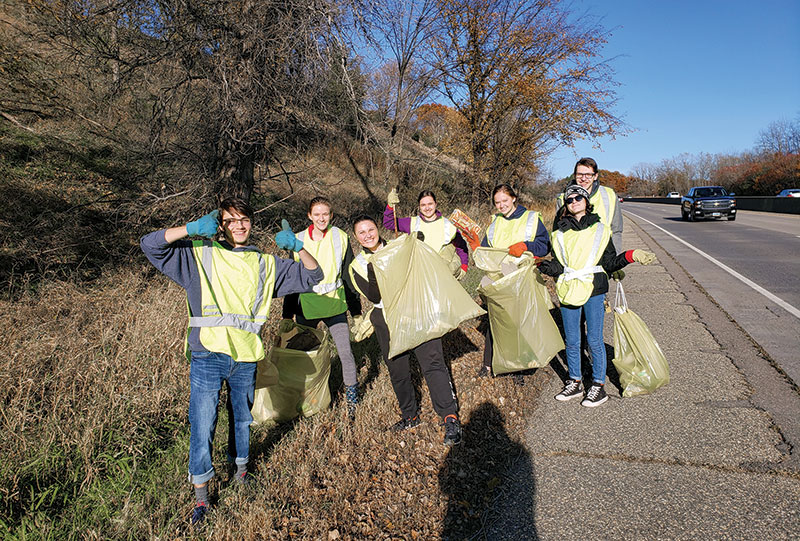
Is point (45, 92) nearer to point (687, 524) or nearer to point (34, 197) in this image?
point (34, 197)

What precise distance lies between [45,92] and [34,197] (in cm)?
199

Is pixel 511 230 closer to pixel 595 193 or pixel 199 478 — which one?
pixel 595 193

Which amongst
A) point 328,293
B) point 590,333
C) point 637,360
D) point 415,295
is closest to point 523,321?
point 590,333

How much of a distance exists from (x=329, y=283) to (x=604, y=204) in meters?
2.42

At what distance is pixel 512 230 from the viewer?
3916 millimetres

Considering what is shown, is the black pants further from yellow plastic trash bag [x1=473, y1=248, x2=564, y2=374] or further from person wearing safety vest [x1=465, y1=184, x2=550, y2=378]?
person wearing safety vest [x1=465, y1=184, x2=550, y2=378]

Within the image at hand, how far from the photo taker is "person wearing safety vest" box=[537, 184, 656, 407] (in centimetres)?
329

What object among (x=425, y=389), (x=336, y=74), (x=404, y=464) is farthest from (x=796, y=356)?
(x=336, y=74)

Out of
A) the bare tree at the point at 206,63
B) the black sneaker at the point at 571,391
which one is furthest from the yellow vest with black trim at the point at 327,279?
the bare tree at the point at 206,63

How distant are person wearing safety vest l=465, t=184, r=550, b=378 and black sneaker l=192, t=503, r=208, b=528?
243 centimetres

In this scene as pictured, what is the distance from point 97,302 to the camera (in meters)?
4.82

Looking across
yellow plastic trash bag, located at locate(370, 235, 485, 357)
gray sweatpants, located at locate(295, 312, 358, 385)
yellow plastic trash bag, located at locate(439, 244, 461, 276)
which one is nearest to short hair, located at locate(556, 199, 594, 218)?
yellow plastic trash bag, located at locate(439, 244, 461, 276)

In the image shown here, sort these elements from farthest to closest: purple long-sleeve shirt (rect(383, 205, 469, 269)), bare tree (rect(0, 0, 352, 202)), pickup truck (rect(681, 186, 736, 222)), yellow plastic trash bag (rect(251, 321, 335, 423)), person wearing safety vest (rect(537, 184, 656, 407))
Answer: pickup truck (rect(681, 186, 736, 222)) → bare tree (rect(0, 0, 352, 202)) → purple long-sleeve shirt (rect(383, 205, 469, 269)) → person wearing safety vest (rect(537, 184, 656, 407)) → yellow plastic trash bag (rect(251, 321, 335, 423))

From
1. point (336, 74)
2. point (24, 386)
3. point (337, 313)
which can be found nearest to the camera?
point (24, 386)
